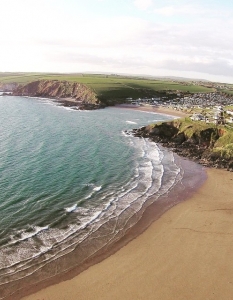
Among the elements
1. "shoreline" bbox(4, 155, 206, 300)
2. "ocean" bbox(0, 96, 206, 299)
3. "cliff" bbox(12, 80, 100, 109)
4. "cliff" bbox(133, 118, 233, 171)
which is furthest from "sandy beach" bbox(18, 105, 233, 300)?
"cliff" bbox(12, 80, 100, 109)

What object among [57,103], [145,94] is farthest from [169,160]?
[145,94]

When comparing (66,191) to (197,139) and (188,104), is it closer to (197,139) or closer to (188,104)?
(197,139)

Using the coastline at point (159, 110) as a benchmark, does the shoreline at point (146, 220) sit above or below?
below

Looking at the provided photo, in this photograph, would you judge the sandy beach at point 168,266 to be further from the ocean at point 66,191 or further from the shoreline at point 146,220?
the ocean at point 66,191

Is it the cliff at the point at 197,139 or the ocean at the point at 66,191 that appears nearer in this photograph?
the ocean at the point at 66,191

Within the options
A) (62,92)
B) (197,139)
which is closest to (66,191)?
(197,139)

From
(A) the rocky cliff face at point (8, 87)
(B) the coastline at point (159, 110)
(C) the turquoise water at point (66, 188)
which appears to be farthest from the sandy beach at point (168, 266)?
(A) the rocky cliff face at point (8, 87)

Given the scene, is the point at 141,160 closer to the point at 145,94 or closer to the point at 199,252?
the point at 199,252
